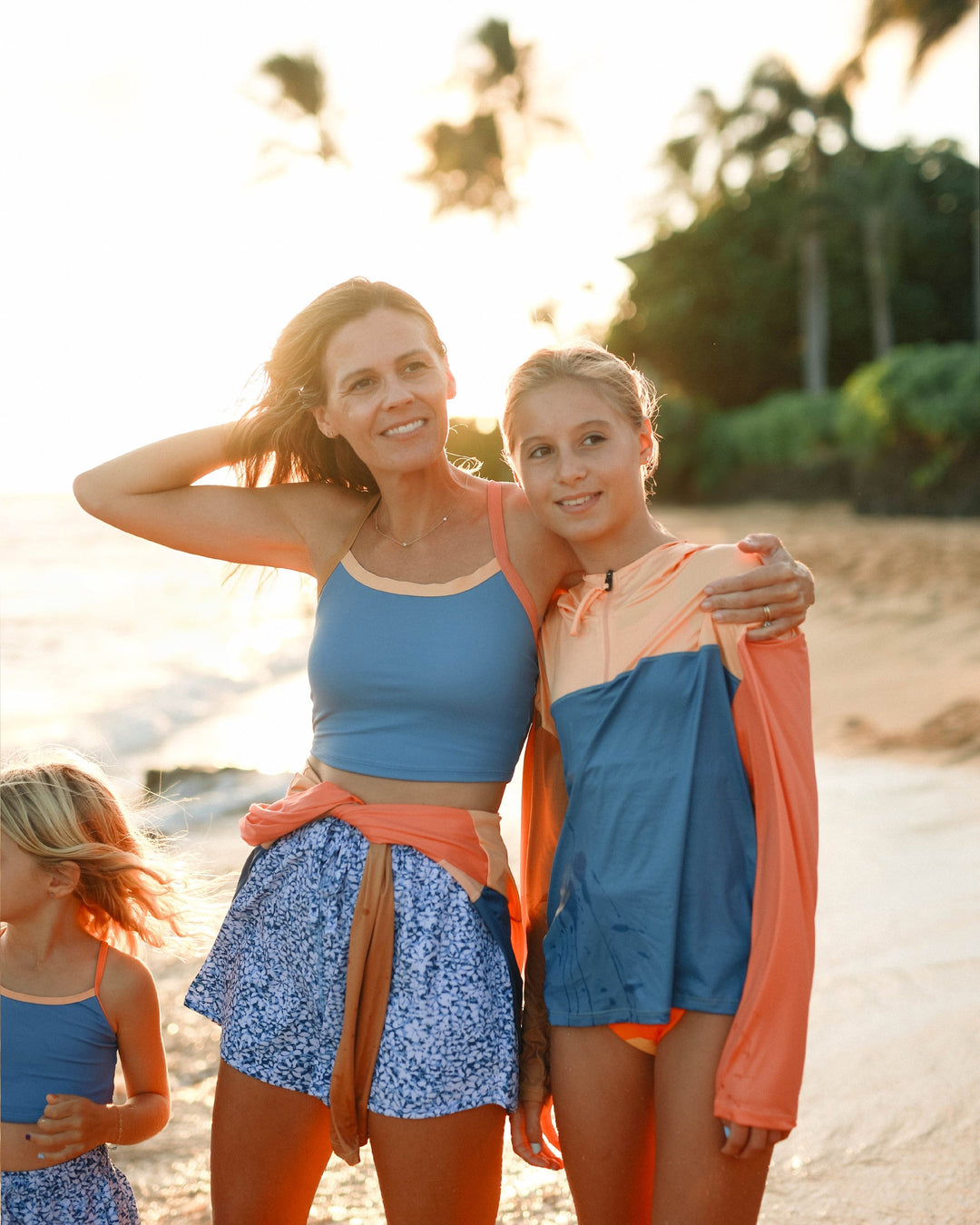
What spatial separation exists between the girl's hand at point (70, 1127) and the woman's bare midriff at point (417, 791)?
704 mm

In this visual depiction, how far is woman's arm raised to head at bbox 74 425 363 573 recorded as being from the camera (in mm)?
2428

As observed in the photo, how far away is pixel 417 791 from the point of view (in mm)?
2131

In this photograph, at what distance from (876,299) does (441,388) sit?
26605 mm

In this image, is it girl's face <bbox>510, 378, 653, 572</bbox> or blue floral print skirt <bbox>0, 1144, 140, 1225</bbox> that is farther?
girl's face <bbox>510, 378, 653, 572</bbox>

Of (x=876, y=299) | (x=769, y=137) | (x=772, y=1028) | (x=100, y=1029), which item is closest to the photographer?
(x=772, y=1028)

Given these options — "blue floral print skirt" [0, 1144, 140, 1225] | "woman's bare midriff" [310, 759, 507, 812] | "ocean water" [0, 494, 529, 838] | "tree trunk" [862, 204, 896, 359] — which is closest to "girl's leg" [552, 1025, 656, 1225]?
"woman's bare midriff" [310, 759, 507, 812]

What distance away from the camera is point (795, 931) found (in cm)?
187

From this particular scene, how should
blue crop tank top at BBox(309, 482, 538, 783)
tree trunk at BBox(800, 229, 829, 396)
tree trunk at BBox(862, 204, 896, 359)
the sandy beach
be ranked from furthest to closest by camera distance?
tree trunk at BBox(800, 229, 829, 396) < tree trunk at BBox(862, 204, 896, 359) < the sandy beach < blue crop tank top at BBox(309, 482, 538, 783)

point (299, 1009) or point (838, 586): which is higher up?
point (299, 1009)

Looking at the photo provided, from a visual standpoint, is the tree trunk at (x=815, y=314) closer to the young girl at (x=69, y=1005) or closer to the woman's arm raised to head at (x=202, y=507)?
the woman's arm raised to head at (x=202, y=507)

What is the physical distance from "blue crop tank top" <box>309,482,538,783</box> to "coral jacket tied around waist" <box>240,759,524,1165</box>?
0.08 meters

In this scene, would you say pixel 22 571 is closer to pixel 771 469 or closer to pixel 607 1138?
pixel 771 469

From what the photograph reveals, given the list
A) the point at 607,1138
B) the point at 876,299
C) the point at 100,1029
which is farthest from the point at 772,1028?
the point at 876,299

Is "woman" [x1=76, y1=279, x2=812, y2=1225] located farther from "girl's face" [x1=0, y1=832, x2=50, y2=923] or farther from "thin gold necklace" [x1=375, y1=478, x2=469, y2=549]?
"girl's face" [x1=0, y1=832, x2=50, y2=923]
